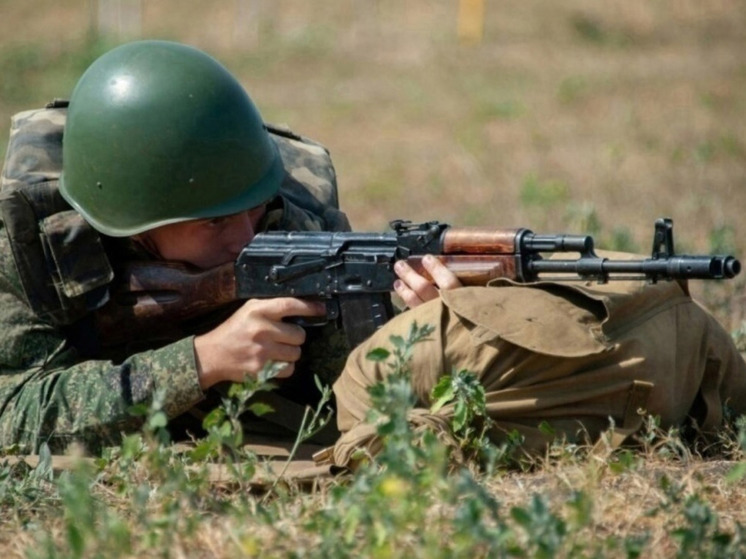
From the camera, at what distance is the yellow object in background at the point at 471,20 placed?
1948cm

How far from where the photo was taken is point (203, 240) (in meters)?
4.62

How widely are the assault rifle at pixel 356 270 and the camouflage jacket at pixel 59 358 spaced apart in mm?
127

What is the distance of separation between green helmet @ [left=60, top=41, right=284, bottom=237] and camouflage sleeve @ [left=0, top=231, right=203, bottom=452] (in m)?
0.38

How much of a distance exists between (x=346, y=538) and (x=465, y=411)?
94 cm

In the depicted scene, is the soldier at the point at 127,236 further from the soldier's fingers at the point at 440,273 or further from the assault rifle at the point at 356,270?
the soldier's fingers at the point at 440,273

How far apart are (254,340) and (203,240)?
49 centimetres

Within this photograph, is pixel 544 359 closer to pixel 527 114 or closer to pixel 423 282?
pixel 423 282

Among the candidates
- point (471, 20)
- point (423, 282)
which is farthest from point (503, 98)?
point (423, 282)

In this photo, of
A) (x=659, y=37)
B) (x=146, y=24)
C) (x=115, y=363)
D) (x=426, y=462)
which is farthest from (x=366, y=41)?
(x=426, y=462)

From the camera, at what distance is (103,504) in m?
3.68

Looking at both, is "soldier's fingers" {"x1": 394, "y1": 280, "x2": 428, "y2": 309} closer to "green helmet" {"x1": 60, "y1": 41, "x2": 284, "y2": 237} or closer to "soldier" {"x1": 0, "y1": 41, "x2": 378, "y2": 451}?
"soldier" {"x1": 0, "y1": 41, "x2": 378, "y2": 451}

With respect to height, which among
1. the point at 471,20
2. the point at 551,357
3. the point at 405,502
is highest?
the point at 405,502

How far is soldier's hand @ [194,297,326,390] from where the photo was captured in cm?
429

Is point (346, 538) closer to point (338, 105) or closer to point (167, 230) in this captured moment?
point (167, 230)
